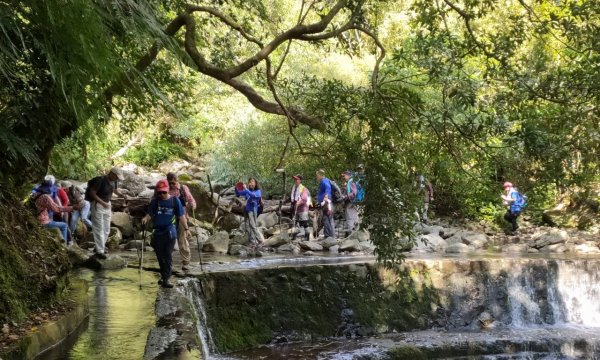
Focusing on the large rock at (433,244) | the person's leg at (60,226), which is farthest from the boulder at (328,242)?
the person's leg at (60,226)

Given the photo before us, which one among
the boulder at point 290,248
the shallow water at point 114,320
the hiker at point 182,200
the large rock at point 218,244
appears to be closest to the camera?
the shallow water at point 114,320

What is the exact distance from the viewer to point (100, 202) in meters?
11.1

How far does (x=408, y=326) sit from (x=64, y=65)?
10.0 meters

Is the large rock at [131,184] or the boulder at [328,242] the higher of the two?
the large rock at [131,184]

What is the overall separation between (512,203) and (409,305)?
27.2 ft

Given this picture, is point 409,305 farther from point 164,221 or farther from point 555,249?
point 555,249

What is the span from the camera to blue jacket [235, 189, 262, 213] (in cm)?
1451

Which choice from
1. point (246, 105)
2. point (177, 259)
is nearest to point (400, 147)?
point (177, 259)

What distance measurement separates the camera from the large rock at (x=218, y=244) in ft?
48.7

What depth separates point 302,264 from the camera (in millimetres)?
12250

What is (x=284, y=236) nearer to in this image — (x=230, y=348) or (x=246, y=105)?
(x=230, y=348)

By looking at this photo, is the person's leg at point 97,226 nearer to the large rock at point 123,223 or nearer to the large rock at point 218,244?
the large rock at point 218,244

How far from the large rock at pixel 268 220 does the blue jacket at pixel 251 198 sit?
3786 millimetres

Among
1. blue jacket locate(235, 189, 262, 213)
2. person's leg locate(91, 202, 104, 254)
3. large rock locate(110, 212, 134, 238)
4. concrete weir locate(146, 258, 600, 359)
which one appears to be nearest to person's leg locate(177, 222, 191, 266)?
concrete weir locate(146, 258, 600, 359)
